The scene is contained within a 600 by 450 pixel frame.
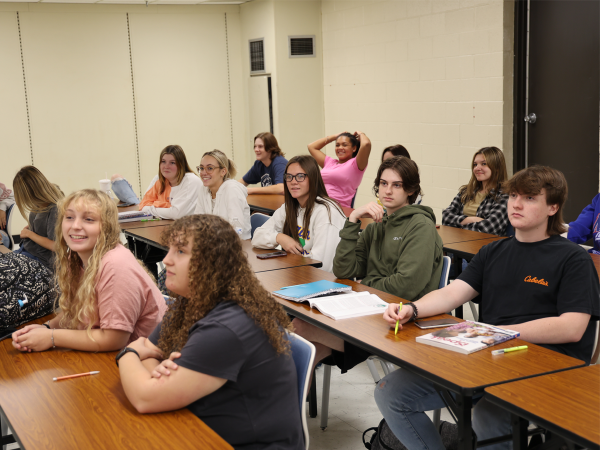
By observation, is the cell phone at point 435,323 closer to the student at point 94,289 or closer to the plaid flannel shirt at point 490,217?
the student at point 94,289

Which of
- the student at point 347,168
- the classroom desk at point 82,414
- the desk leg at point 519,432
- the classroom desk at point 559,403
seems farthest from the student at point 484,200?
the classroom desk at point 82,414

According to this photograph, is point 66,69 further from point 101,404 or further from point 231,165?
point 101,404

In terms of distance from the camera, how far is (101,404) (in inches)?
64.4

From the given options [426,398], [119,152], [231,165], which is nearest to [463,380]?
[426,398]

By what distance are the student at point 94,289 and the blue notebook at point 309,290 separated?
1.82 feet

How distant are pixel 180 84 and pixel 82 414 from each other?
23.2 ft

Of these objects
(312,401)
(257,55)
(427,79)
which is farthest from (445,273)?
(257,55)

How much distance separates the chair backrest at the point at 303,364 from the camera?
176 centimetres

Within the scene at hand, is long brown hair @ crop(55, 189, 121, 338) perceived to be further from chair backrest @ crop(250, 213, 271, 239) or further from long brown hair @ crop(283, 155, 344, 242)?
chair backrest @ crop(250, 213, 271, 239)

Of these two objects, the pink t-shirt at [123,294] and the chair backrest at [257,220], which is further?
the chair backrest at [257,220]

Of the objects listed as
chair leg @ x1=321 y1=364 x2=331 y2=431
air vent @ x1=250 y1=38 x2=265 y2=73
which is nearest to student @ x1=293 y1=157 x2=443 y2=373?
chair leg @ x1=321 y1=364 x2=331 y2=431

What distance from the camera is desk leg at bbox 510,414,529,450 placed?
1.60 m

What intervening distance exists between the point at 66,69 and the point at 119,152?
1.20 meters

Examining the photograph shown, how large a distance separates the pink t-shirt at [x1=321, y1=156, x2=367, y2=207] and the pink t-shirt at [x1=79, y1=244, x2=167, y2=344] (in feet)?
10.8
